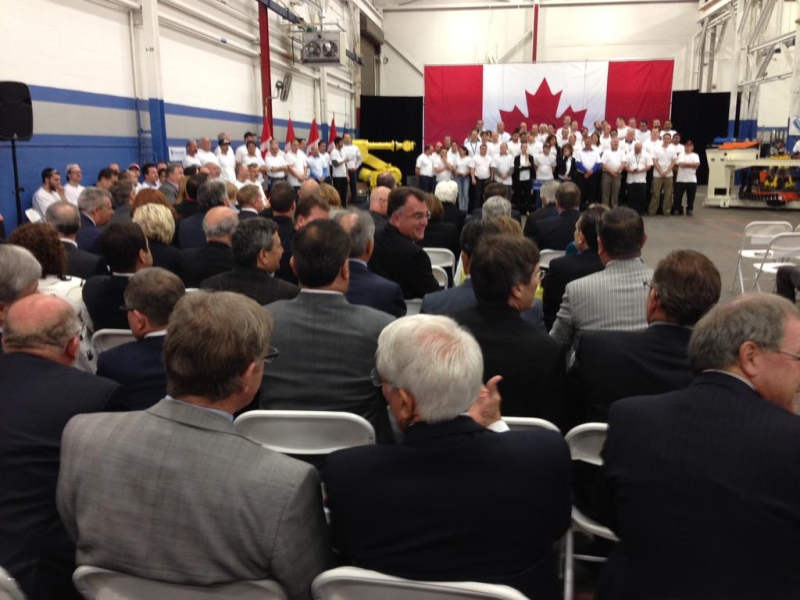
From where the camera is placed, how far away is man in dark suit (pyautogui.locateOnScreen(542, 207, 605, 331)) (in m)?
3.41

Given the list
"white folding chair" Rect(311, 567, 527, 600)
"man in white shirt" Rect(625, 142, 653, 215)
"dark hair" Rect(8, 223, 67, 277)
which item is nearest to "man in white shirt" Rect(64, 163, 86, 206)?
"dark hair" Rect(8, 223, 67, 277)

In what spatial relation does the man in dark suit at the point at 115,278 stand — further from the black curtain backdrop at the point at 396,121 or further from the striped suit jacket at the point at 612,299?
the black curtain backdrop at the point at 396,121

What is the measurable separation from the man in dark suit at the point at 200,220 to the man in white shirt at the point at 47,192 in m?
2.62

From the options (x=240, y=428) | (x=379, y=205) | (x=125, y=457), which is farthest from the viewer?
(x=379, y=205)

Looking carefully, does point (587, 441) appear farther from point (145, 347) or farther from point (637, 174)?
point (637, 174)

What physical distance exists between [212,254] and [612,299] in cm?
213

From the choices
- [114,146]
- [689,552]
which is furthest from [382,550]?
[114,146]

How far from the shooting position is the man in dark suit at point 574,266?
3407 millimetres

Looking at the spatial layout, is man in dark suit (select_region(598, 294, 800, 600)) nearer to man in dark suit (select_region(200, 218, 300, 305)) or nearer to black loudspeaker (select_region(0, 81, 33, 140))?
man in dark suit (select_region(200, 218, 300, 305))

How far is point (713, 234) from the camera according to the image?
999cm

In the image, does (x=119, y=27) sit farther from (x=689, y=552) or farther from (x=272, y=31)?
(x=689, y=552)

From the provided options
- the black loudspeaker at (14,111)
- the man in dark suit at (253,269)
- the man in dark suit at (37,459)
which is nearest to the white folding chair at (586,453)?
the man in dark suit at (37,459)

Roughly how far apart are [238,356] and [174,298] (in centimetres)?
90

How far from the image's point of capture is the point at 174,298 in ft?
7.24
